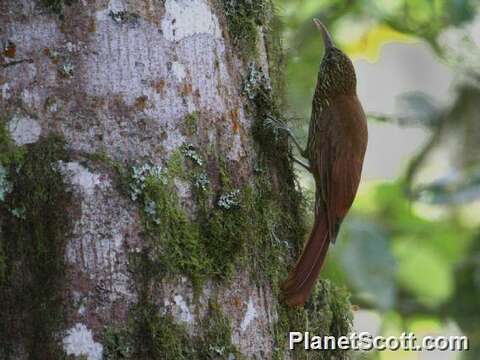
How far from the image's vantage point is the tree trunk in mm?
2021

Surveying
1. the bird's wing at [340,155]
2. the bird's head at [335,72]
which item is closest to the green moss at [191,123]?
the bird's wing at [340,155]

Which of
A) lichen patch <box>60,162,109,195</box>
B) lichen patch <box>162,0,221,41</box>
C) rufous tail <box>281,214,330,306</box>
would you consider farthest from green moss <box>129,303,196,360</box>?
lichen patch <box>162,0,221,41</box>

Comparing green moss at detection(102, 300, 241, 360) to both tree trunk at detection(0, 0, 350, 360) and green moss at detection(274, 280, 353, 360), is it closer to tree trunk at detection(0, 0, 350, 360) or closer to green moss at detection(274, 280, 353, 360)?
tree trunk at detection(0, 0, 350, 360)

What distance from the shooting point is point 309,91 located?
4.14 metres

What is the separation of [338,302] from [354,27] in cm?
237

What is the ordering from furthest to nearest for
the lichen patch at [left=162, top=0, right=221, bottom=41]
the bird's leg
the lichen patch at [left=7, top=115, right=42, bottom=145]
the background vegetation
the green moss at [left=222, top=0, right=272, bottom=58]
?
the background vegetation
the bird's leg
the green moss at [left=222, top=0, right=272, bottom=58]
the lichen patch at [left=162, top=0, right=221, bottom=41]
the lichen patch at [left=7, top=115, right=42, bottom=145]

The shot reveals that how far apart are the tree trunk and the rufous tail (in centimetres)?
4

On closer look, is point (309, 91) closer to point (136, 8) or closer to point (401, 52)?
point (136, 8)

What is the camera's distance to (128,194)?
2104 millimetres

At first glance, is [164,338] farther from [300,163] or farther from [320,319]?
[300,163]

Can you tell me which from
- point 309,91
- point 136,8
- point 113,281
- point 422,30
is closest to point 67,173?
point 113,281

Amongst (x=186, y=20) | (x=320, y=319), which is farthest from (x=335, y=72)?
(x=186, y=20)

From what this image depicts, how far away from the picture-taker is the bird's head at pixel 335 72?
355 cm

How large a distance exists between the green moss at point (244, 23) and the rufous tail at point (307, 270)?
58cm
